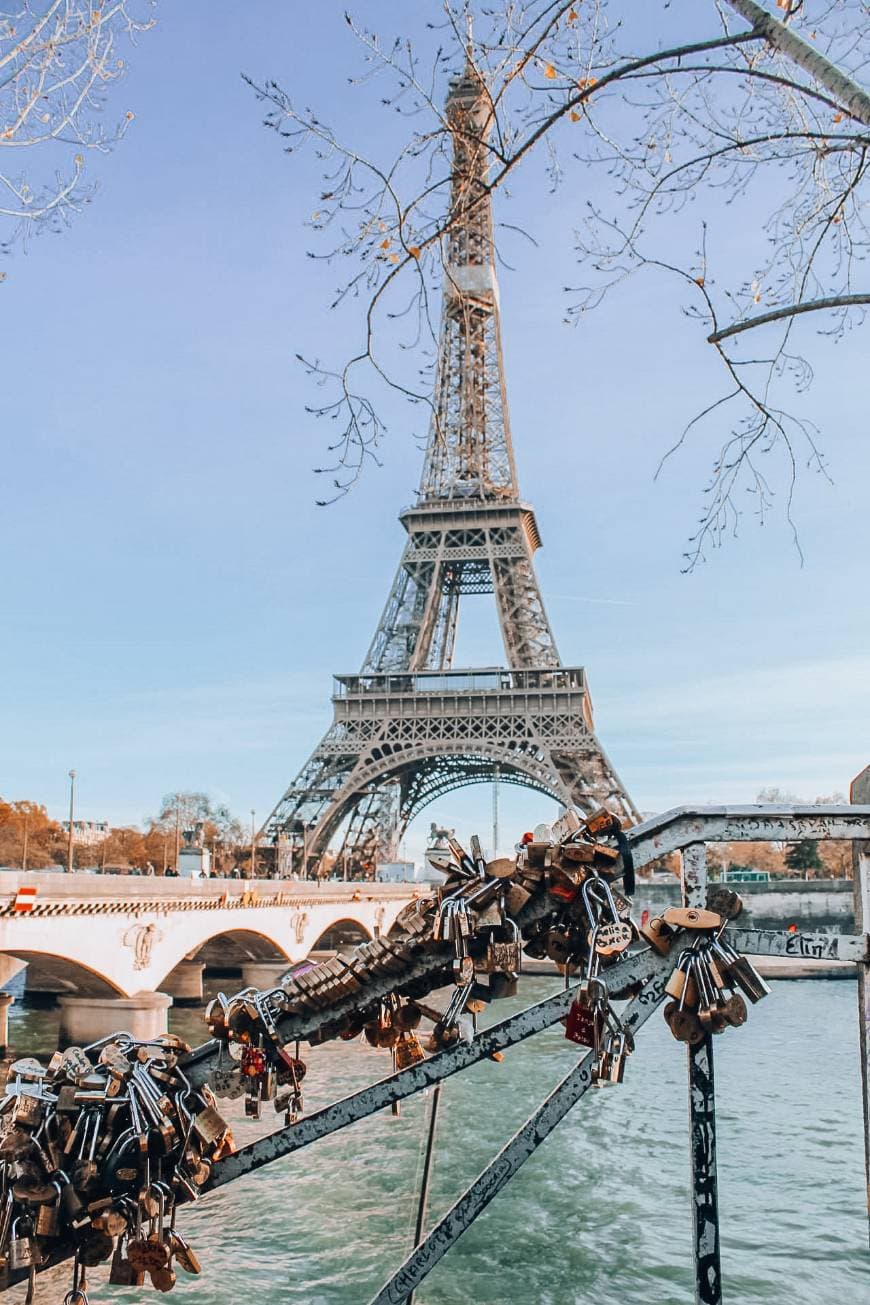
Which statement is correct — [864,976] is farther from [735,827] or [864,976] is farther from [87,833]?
[87,833]

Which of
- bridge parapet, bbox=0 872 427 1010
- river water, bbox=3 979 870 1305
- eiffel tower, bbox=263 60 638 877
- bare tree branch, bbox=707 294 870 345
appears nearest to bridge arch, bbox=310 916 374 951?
eiffel tower, bbox=263 60 638 877

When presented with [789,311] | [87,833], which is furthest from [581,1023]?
[87,833]

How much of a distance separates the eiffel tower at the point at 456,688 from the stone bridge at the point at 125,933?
17.4m

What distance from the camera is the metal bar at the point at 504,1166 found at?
3387 millimetres

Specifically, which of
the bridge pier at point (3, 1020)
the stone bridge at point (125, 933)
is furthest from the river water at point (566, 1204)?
the bridge pier at point (3, 1020)

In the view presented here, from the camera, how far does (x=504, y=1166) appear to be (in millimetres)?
3555

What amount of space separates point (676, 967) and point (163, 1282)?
202 centimetres

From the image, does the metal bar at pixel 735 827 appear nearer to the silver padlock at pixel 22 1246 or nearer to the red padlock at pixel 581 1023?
the red padlock at pixel 581 1023

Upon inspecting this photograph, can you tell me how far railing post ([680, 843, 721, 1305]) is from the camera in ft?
10.3

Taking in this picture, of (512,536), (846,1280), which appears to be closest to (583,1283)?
(846,1280)

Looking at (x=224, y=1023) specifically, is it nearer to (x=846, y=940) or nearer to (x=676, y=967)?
(x=676, y=967)

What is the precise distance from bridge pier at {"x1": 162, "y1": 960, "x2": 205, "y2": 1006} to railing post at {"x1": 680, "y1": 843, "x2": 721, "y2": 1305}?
31.0 meters

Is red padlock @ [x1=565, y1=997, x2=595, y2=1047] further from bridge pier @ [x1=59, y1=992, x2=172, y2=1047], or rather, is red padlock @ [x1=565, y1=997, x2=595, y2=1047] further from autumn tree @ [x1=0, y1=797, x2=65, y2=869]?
autumn tree @ [x1=0, y1=797, x2=65, y2=869]

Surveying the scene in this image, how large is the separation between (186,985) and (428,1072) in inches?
1218
